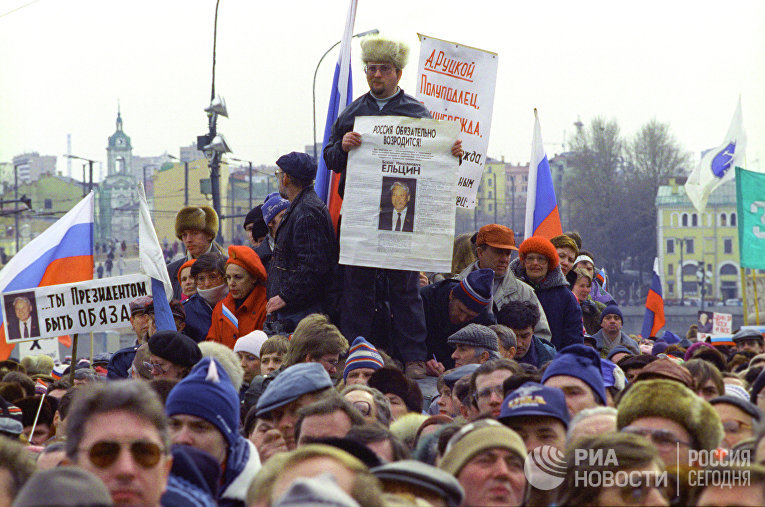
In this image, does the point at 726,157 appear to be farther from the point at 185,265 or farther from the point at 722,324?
the point at 185,265

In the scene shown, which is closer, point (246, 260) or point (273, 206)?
point (246, 260)

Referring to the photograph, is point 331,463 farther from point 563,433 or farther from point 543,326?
point 543,326

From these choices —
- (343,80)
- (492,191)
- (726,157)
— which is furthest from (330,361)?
(492,191)

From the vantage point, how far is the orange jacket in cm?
872

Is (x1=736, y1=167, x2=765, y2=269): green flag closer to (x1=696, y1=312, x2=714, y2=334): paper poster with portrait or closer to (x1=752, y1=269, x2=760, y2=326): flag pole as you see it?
(x1=752, y1=269, x2=760, y2=326): flag pole

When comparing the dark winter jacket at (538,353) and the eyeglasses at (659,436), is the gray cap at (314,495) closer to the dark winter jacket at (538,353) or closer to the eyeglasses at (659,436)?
the eyeglasses at (659,436)

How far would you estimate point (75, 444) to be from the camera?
12.9ft

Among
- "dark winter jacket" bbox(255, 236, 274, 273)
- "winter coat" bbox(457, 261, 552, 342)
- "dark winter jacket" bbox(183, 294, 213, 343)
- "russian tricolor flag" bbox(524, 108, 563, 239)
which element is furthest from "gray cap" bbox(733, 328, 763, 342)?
"dark winter jacket" bbox(183, 294, 213, 343)

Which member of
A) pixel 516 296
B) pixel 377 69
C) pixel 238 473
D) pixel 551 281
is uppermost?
pixel 377 69

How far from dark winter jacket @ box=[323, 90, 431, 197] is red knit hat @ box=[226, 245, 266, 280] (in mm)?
857

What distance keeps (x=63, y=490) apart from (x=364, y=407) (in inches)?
133

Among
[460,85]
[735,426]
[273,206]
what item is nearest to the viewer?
[735,426]

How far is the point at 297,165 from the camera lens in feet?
29.0

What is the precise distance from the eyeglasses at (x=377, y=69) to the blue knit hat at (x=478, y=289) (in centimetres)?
155
